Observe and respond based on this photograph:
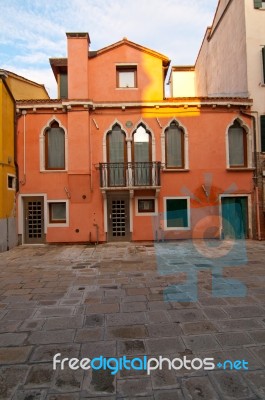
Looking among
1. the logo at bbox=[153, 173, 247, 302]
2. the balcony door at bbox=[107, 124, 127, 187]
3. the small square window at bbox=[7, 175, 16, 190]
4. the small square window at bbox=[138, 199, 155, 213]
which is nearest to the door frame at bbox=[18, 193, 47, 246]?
the small square window at bbox=[7, 175, 16, 190]

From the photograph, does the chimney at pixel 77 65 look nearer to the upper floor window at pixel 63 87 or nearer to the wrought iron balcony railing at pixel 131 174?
the upper floor window at pixel 63 87

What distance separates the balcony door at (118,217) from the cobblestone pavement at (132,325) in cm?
433

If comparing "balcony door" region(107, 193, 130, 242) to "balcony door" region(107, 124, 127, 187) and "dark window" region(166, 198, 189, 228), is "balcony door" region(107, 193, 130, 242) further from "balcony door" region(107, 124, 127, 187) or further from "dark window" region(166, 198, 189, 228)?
"dark window" region(166, 198, 189, 228)

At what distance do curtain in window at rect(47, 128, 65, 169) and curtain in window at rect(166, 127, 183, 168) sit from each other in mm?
5126

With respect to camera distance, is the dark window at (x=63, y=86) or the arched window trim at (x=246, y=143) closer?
the arched window trim at (x=246, y=143)

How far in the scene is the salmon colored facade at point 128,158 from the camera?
→ 12.3 meters

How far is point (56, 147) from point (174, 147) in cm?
576

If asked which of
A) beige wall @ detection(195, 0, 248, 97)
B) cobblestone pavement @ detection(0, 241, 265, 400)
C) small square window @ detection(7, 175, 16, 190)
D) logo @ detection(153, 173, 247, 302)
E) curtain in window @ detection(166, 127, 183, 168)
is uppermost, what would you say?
beige wall @ detection(195, 0, 248, 97)

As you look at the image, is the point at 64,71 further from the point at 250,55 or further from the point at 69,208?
the point at 250,55

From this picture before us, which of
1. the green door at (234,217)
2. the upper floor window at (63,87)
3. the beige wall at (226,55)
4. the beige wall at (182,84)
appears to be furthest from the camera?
the beige wall at (182,84)

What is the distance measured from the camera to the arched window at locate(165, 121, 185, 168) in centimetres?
1281

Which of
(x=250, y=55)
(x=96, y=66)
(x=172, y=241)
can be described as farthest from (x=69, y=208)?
(x=250, y=55)

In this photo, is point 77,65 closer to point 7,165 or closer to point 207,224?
point 7,165

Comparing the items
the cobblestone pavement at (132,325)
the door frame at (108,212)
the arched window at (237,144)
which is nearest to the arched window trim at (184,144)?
the arched window at (237,144)
